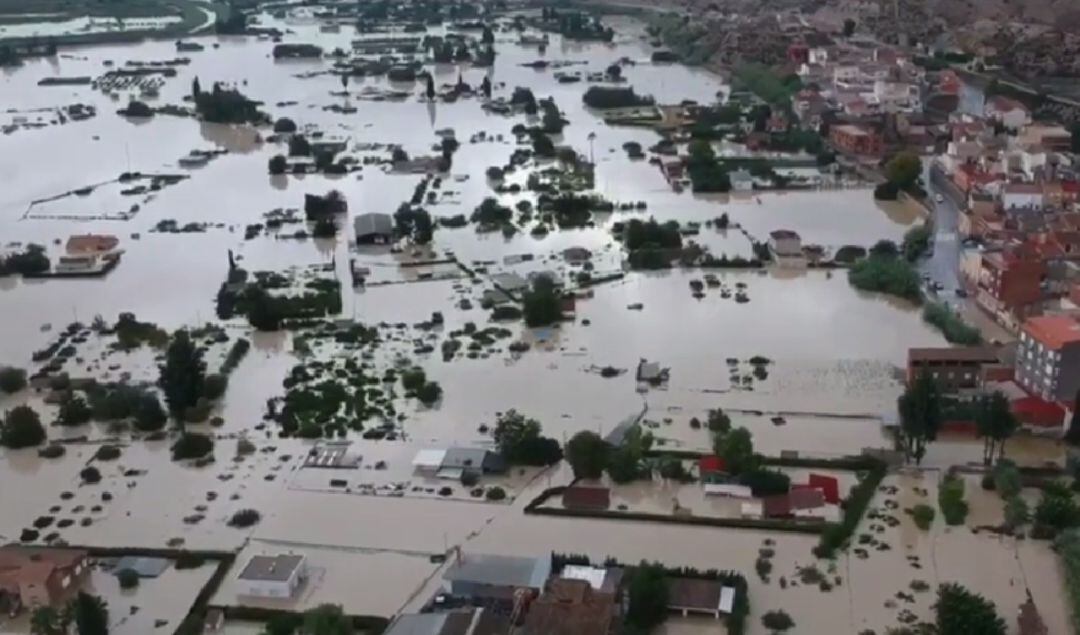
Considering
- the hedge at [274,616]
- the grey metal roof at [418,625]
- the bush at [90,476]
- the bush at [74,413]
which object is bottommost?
the bush at [90,476]

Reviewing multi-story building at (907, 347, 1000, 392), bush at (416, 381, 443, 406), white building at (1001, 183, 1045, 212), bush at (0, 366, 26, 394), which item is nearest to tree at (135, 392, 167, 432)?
bush at (0, 366, 26, 394)

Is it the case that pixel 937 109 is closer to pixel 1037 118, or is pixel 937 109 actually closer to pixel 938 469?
pixel 1037 118

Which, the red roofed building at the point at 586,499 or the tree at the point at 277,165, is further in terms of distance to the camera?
the tree at the point at 277,165

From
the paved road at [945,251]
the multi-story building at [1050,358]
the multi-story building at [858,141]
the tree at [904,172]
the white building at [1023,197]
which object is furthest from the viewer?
the multi-story building at [858,141]

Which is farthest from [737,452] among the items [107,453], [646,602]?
[107,453]

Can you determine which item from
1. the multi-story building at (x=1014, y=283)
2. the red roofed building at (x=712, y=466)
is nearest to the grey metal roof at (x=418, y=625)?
the red roofed building at (x=712, y=466)

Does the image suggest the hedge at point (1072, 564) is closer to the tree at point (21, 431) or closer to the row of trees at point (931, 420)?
the row of trees at point (931, 420)

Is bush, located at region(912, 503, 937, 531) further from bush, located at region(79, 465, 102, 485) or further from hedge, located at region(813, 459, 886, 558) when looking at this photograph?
bush, located at region(79, 465, 102, 485)
